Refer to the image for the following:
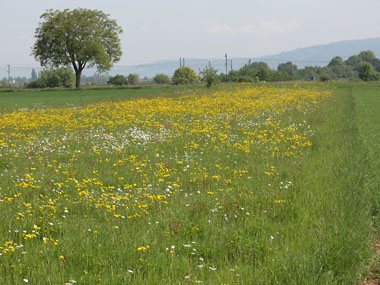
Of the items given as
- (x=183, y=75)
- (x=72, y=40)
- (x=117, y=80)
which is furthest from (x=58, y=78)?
(x=72, y=40)

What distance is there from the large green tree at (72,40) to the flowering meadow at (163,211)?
6271cm

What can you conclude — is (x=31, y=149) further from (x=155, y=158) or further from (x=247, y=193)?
(x=247, y=193)

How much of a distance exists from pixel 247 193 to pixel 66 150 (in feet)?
23.4

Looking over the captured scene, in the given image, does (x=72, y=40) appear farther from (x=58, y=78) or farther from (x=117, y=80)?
(x=58, y=78)

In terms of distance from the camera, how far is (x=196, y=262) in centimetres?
514

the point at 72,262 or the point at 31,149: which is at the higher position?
the point at 31,149

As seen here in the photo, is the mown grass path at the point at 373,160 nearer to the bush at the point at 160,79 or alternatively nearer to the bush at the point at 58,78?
the bush at the point at 58,78

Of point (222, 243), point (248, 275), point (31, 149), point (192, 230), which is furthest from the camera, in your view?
point (31, 149)

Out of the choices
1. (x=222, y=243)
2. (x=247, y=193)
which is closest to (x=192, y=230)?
(x=222, y=243)

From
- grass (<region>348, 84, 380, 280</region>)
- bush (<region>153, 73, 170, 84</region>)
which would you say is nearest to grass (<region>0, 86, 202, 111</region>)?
grass (<region>348, 84, 380, 280</region>)

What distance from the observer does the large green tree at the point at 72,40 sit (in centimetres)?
7206

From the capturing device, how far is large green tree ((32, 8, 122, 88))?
7206cm

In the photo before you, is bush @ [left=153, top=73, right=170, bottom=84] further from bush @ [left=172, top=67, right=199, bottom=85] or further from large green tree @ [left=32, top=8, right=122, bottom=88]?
large green tree @ [left=32, top=8, right=122, bottom=88]

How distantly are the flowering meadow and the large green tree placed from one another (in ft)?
206
